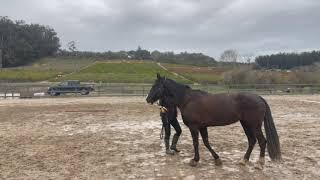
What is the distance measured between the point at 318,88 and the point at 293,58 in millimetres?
68440

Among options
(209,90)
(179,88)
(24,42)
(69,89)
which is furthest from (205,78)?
(24,42)

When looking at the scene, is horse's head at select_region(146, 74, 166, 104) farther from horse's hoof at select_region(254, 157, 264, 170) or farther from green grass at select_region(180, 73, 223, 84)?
green grass at select_region(180, 73, 223, 84)

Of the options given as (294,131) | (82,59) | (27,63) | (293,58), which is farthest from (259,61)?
(294,131)

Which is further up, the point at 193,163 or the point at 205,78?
the point at 193,163

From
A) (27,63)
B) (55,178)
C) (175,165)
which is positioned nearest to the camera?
(55,178)

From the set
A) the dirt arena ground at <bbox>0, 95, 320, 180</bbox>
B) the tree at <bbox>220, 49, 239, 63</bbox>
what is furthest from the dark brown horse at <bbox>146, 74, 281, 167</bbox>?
the tree at <bbox>220, 49, 239, 63</bbox>

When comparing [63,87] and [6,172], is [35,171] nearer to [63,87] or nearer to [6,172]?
[6,172]

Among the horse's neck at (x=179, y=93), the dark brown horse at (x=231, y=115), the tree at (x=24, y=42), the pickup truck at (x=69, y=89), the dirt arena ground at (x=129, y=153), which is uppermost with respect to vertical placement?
the tree at (x=24, y=42)

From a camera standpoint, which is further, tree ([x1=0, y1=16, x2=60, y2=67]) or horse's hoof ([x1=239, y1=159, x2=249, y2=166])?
tree ([x1=0, y1=16, x2=60, y2=67])

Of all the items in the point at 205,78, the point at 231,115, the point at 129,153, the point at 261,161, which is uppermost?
the point at 231,115

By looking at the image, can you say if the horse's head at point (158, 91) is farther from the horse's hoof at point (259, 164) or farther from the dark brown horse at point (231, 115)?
the horse's hoof at point (259, 164)

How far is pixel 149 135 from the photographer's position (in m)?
11.8

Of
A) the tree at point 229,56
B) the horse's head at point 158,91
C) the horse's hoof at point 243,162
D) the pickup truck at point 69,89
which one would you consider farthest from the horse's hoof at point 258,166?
the tree at point 229,56

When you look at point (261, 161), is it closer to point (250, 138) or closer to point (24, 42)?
point (250, 138)
